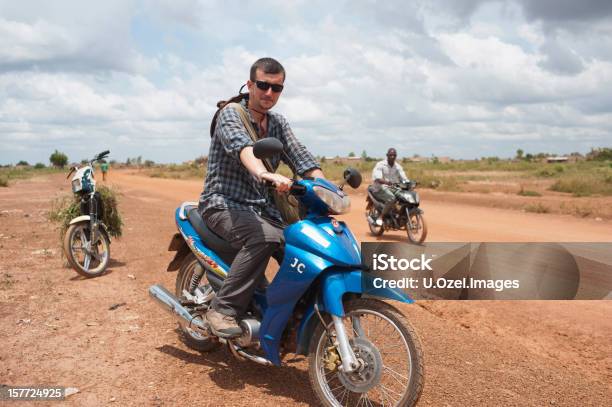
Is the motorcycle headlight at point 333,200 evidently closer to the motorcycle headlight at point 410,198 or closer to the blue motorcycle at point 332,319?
the blue motorcycle at point 332,319

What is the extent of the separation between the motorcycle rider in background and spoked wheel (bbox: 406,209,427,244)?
557mm

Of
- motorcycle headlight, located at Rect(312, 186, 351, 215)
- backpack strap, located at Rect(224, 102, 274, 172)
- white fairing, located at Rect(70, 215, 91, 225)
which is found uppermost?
backpack strap, located at Rect(224, 102, 274, 172)

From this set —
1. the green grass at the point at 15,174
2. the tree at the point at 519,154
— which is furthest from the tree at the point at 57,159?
the tree at the point at 519,154

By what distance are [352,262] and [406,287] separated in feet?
13.1

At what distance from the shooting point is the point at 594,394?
4152 millimetres

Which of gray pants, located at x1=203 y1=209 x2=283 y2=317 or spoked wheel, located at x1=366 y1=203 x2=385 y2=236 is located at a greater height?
gray pants, located at x1=203 y1=209 x2=283 y2=317

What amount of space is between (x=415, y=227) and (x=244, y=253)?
7.60 metres

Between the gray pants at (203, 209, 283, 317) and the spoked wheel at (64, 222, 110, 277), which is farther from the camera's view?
the spoked wheel at (64, 222, 110, 277)

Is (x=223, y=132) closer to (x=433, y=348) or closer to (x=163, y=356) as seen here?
(x=163, y=356)

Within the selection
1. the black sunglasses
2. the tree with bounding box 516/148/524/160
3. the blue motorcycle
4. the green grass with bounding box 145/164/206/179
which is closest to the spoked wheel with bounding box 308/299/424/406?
the blue motorcycle

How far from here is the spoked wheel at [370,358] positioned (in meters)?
3.23

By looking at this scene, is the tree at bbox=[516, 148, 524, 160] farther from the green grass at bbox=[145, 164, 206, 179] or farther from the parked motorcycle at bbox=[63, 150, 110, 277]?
the parked motorcycle at bbox=[63, 150, 110, 277]

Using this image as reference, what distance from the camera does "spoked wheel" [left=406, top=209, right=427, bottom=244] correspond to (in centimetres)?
1076

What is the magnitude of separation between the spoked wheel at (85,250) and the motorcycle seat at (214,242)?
3358 mm
